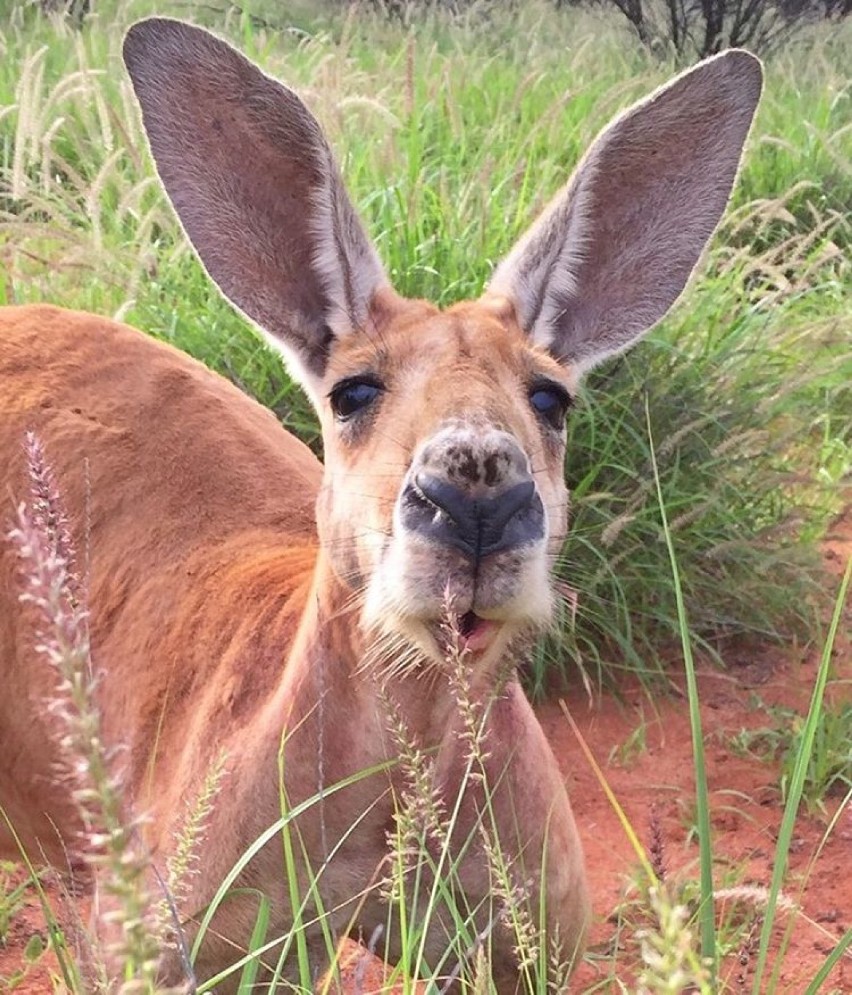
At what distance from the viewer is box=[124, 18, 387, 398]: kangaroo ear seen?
2613 mm

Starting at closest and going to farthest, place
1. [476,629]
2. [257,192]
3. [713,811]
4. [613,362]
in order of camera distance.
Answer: [476,629], [257,192], [713,811], [613,362]

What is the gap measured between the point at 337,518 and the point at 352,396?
25 cm

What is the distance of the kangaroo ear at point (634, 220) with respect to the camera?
107 inches

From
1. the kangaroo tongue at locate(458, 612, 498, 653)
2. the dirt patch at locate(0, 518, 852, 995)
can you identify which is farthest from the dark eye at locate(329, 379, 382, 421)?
the dirt patch at locate(0, 518, 852, 995)

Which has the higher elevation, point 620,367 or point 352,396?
point 352,396

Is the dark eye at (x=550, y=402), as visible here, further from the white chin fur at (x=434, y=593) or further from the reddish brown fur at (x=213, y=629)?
the white chin fur at (x=434, y=593)

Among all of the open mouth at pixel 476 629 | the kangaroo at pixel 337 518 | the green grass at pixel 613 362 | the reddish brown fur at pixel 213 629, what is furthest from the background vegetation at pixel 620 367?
the open mouth at pixel 476 629

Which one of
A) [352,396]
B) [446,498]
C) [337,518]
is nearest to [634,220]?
[352,396]

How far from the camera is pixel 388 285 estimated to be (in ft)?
9.27

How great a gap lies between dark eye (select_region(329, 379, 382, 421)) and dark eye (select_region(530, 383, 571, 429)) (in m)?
0.28

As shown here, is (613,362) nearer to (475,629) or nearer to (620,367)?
(620,367)

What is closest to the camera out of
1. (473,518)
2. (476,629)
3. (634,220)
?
(473,518)

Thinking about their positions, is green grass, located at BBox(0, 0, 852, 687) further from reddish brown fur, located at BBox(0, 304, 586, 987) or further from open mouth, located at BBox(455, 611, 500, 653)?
open mouth, located at BBox(455, 611, 500, 653)

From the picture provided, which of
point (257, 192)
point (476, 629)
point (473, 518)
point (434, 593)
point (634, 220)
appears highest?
point (257, 192)
